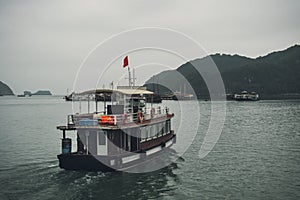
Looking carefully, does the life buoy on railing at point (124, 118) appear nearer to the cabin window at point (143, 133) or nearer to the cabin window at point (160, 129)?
the cabin window at point (143, 133)

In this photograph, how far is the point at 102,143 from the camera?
1053 inches

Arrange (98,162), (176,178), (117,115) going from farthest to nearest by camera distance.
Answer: (176,178) → (117,115) → (98,162)

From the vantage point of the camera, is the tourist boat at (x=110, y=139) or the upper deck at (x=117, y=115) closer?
the tourist boat at (x=110, y=139)

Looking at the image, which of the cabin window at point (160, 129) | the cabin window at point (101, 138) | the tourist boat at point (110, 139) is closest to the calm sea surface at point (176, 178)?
the tourist boat at point (110, 139)

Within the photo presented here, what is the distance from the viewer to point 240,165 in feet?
106

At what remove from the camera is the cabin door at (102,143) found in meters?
26.6

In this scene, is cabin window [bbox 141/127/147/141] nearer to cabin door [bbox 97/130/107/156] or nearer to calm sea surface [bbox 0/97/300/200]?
calm sea surface [bbox 0/97/300/200]

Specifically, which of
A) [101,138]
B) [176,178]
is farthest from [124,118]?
[176,178]

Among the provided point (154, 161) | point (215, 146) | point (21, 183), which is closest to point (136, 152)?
point (154, 161)

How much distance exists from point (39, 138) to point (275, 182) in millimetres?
37111

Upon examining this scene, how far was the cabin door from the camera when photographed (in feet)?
87.4

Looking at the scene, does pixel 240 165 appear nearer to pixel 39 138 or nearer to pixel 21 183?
pixel 21 183

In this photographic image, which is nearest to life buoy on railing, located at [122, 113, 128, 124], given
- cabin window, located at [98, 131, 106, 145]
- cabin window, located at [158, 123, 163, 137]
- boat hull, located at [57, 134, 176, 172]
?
cabin window, located at [98, 131, 106, 145]

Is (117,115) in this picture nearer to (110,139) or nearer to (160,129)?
(110,139)
